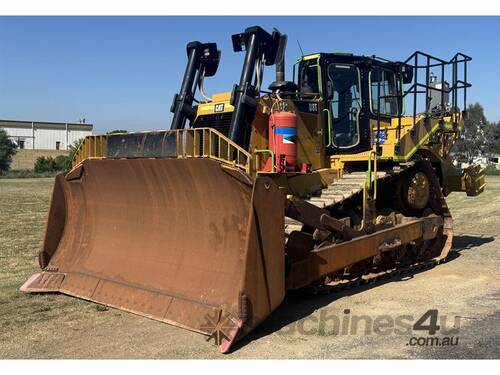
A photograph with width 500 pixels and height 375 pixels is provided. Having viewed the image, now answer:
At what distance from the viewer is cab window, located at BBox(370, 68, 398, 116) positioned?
769 cm

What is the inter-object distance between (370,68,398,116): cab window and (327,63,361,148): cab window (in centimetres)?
32

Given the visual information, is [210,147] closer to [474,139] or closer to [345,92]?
[345,92]

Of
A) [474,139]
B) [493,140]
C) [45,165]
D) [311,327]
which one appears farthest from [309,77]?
[493,140]

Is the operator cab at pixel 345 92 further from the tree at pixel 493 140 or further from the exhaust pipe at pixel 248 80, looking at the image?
the tree at pixel 493 140

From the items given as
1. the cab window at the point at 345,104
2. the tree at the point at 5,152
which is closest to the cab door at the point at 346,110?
the cab window at the point at 345,104

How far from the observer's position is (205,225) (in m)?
5.46

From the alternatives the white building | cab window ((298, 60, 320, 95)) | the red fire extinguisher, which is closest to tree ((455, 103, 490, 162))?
the white building

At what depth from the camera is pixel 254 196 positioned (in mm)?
4746

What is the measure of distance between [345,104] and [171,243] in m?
3.33

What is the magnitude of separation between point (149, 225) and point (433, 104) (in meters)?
5.11

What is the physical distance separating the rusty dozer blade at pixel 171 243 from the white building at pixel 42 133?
7621 centimetres

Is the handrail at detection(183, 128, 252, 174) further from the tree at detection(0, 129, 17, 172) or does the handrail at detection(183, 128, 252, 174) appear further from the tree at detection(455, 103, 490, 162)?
A: the tree at detection(455, 103, 490, 162)
